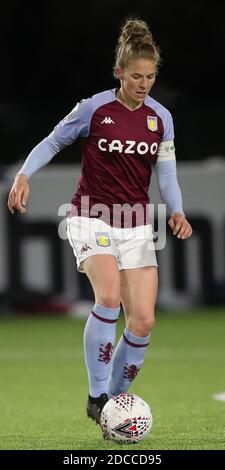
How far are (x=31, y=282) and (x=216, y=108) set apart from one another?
3326 mm

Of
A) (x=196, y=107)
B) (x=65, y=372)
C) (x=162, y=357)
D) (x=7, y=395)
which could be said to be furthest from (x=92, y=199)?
(x=196, y=107)

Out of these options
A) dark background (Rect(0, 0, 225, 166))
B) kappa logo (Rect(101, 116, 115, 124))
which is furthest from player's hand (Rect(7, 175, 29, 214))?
dark background (Rect(0, 0, 225, 166))

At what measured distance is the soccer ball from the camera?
20.5ft

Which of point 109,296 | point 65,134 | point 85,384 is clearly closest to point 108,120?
point 65,134

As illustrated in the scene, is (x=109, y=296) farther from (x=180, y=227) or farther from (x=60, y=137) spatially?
(x=60, y=137)

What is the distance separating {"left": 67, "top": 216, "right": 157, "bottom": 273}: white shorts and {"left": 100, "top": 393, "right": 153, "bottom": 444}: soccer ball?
0.74 meters

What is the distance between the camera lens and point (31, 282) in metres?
13.7

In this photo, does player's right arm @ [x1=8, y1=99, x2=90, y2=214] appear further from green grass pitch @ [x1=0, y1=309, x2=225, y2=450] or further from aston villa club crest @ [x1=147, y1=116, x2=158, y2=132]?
green grass pitch @ [x1=0, y1=309, x2=225, y2=450]

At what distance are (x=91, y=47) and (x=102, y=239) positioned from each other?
1213 centimetres

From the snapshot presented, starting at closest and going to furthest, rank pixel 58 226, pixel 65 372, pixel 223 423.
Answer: pixel 223 423 < pixel 65 372 < pixel 58 226

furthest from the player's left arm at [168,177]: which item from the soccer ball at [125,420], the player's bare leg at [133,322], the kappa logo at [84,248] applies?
the soccer ball at [125,420]
